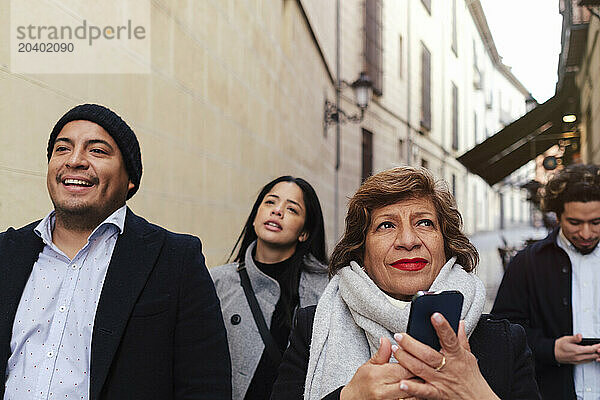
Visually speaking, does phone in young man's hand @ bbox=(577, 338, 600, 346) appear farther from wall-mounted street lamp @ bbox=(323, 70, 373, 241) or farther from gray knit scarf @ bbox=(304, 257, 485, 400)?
wall-mounted street lamp @ bbox=(323, 70, 373, 241)

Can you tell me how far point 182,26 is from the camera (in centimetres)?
414

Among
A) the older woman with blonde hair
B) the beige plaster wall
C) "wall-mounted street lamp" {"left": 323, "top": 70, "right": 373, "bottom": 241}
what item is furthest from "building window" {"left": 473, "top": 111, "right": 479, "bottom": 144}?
the older woman with blonde hair

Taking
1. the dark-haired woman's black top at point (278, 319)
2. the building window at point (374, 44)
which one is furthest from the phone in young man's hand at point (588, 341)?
the building window at point (374, 44)

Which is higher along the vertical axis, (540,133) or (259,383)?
(540,133)

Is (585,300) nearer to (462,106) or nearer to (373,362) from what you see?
(373,362)

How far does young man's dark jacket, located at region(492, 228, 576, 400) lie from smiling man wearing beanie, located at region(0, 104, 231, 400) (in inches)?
54.8

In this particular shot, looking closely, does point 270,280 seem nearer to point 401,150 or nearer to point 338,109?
point 338,109

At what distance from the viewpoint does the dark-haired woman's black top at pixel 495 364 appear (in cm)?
167

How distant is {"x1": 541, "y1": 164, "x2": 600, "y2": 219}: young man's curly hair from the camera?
2742mm

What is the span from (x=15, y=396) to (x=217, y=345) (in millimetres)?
573

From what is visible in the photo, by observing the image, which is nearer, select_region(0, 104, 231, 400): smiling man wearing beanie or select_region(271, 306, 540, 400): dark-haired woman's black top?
select_region(271, 306, 540, 400): dark-haired woman's black top

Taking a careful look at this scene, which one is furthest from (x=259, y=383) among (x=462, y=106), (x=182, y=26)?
(x=462, y=106)

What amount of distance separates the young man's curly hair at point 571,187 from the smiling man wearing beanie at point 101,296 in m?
1.61

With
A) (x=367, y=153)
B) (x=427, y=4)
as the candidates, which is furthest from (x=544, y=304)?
(x=427, y=4)
